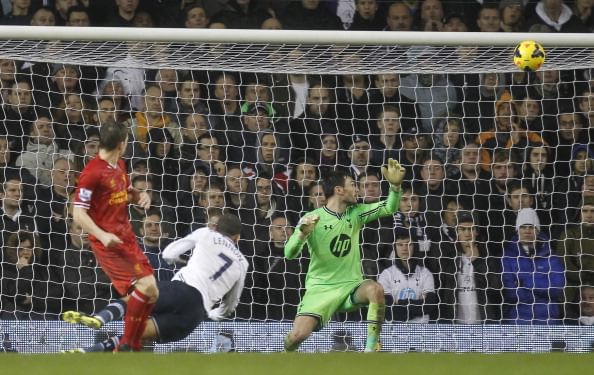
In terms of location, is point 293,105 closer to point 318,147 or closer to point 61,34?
point 318,147

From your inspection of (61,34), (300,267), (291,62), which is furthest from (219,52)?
(300,267)

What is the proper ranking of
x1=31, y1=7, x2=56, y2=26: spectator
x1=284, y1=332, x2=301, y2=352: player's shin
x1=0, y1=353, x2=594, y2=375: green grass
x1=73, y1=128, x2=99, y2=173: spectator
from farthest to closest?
x1=31, y1=7, x2=56, y2=26: spectator → x1=73, y1=128, x2=99, y2=173: spectator → x1=284, y1=332, x2=301, y2=352: player's shin → x1=0, y1=353, x2=594, y2=375: green grass

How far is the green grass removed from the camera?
16.7 ft

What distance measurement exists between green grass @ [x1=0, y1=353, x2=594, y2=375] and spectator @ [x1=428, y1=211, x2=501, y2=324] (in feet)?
12.0

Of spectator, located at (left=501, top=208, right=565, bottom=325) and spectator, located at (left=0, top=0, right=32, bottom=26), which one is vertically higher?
spectator, located at (left=0, top=0, right=32, bottom=26)

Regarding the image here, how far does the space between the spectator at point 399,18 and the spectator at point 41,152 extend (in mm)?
2947

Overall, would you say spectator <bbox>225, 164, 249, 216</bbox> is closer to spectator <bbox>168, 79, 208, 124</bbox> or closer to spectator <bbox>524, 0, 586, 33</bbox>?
spectator <bbox>168, 79, 208, 124</bbox>

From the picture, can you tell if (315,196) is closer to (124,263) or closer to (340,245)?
(340,245)

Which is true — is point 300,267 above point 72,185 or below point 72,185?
below

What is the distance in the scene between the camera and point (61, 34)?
304 inches

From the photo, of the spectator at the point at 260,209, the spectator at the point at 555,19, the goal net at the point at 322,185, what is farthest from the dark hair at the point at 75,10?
the spectator at the point at 555,19

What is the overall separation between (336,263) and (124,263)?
1.60m

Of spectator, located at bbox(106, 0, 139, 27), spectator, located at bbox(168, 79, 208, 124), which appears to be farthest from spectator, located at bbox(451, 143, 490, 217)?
spectator, located at bbox(106, 0, 139, 27)

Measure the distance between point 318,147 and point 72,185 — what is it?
1.85 m
